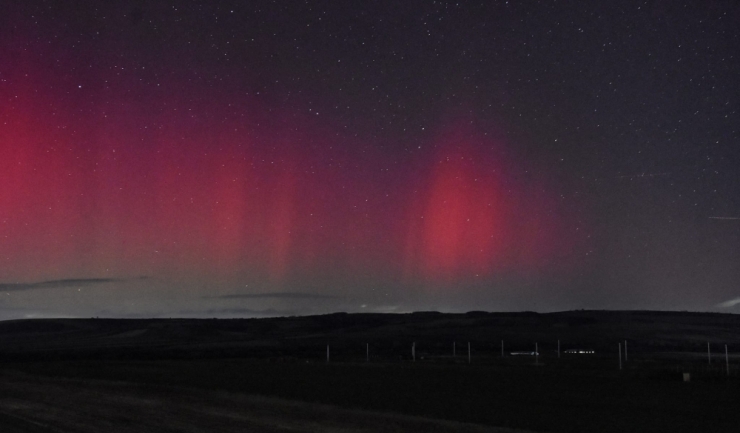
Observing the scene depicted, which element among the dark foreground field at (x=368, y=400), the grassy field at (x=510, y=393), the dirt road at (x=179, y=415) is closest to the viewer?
the dirt road at (x=179, y=415)

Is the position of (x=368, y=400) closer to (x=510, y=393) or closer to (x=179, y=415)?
(x=510, y=393)

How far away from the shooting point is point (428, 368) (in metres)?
38.9

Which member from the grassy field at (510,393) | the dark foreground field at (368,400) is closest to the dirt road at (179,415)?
the dark foreground field at (368,400)

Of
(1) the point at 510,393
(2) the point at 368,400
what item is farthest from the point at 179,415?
(1) the point at 510,393

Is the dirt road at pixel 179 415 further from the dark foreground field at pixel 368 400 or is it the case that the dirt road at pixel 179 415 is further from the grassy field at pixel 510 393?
the grassy field at pixel 510 393

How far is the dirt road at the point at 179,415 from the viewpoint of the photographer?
15680 millimetres

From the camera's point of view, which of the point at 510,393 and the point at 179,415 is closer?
the point at 179,415

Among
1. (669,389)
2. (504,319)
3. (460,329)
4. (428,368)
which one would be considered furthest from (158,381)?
(504,319)

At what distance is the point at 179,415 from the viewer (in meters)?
18.0

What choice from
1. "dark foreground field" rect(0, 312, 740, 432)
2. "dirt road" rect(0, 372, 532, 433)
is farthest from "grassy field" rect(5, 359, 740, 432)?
"dirt road" rect(0, 372, 532, 433)

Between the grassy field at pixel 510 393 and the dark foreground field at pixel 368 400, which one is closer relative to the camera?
the dark foreground field at pixel 368 400

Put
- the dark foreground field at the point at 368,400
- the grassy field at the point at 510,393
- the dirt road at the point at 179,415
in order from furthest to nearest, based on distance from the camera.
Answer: the grassy field at the point at 510,393 < the dark foreground field at the point at 368,400 < the dirt road at the point at 179,415

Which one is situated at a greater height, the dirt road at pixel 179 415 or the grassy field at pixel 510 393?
the grassy field at pixel 510 393

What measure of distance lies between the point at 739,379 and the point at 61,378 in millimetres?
27993
